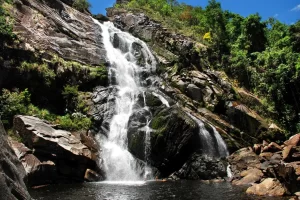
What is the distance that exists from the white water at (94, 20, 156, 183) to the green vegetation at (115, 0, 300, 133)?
10647 millimetres

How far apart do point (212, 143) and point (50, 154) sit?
14.5 metres

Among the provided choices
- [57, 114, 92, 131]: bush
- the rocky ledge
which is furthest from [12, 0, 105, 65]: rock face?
the rocky ledge

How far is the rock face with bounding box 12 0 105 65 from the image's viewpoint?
108 ft

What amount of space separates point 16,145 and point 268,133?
84.9ft

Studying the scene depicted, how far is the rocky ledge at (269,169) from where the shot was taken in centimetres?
1634

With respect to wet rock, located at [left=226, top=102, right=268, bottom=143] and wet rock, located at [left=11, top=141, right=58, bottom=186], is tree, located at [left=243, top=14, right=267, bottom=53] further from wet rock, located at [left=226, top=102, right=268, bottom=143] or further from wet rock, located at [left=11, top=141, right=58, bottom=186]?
wet rock, located at [left=11, top=141, right=58, bottom=186]

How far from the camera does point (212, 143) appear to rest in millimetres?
28266

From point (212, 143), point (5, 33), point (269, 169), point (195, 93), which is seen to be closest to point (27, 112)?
point (5, 33)

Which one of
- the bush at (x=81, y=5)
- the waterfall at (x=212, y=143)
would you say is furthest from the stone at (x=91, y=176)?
the bush at (x=81, y=5)

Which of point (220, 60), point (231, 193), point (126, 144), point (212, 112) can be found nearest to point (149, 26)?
point (220, 60)

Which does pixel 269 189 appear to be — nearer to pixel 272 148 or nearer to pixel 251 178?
pixel 251 178

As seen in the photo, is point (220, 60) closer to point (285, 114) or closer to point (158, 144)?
point (285, 114)

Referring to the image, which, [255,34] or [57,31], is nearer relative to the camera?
[57,31]

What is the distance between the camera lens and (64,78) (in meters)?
31.7
